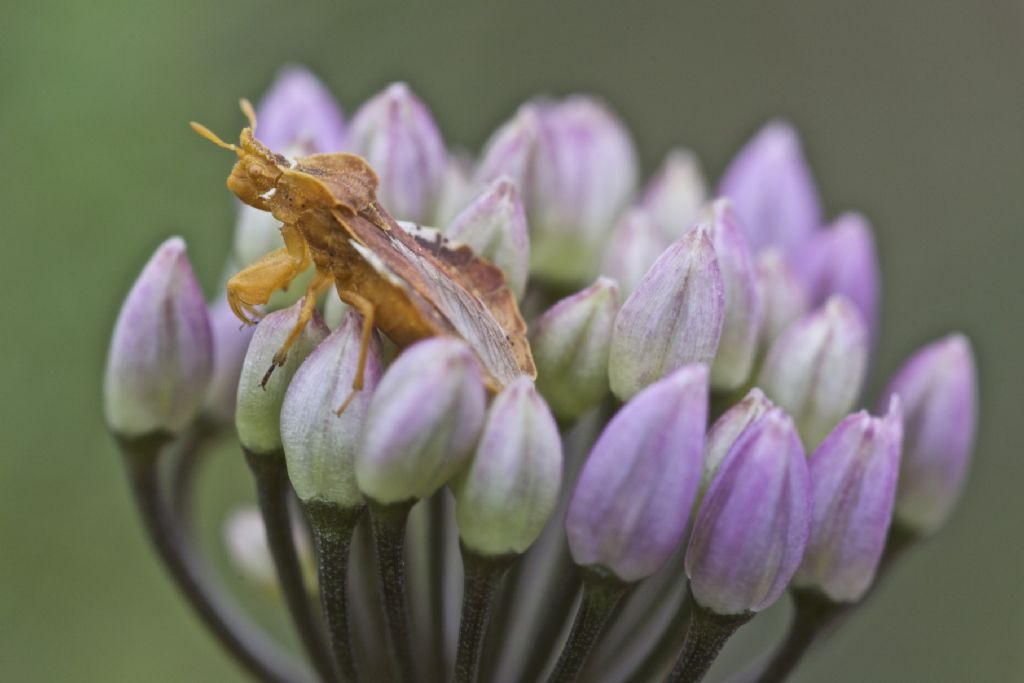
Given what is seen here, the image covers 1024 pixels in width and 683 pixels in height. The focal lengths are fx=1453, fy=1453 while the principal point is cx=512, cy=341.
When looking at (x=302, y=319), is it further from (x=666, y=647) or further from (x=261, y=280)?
(x=666, y=647)

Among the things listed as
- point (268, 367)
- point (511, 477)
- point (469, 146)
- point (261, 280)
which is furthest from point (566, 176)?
point (469, 146)

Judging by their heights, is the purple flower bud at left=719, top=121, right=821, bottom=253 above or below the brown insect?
above

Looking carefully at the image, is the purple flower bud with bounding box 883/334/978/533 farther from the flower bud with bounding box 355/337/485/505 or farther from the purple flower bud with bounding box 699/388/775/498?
the flower bud with bounding box 355/337/485/505

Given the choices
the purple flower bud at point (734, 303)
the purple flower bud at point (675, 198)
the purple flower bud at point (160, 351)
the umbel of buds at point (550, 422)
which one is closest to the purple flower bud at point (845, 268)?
the umbel of buds at point (550, 422)

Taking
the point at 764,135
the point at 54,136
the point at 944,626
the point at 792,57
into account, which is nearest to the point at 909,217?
the point at 792,57

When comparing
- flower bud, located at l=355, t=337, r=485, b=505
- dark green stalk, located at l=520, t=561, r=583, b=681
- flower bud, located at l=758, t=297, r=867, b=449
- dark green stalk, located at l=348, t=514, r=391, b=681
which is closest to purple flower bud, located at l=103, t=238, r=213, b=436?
dark green stalk, located at l=348, t=514, r=391, b=681
